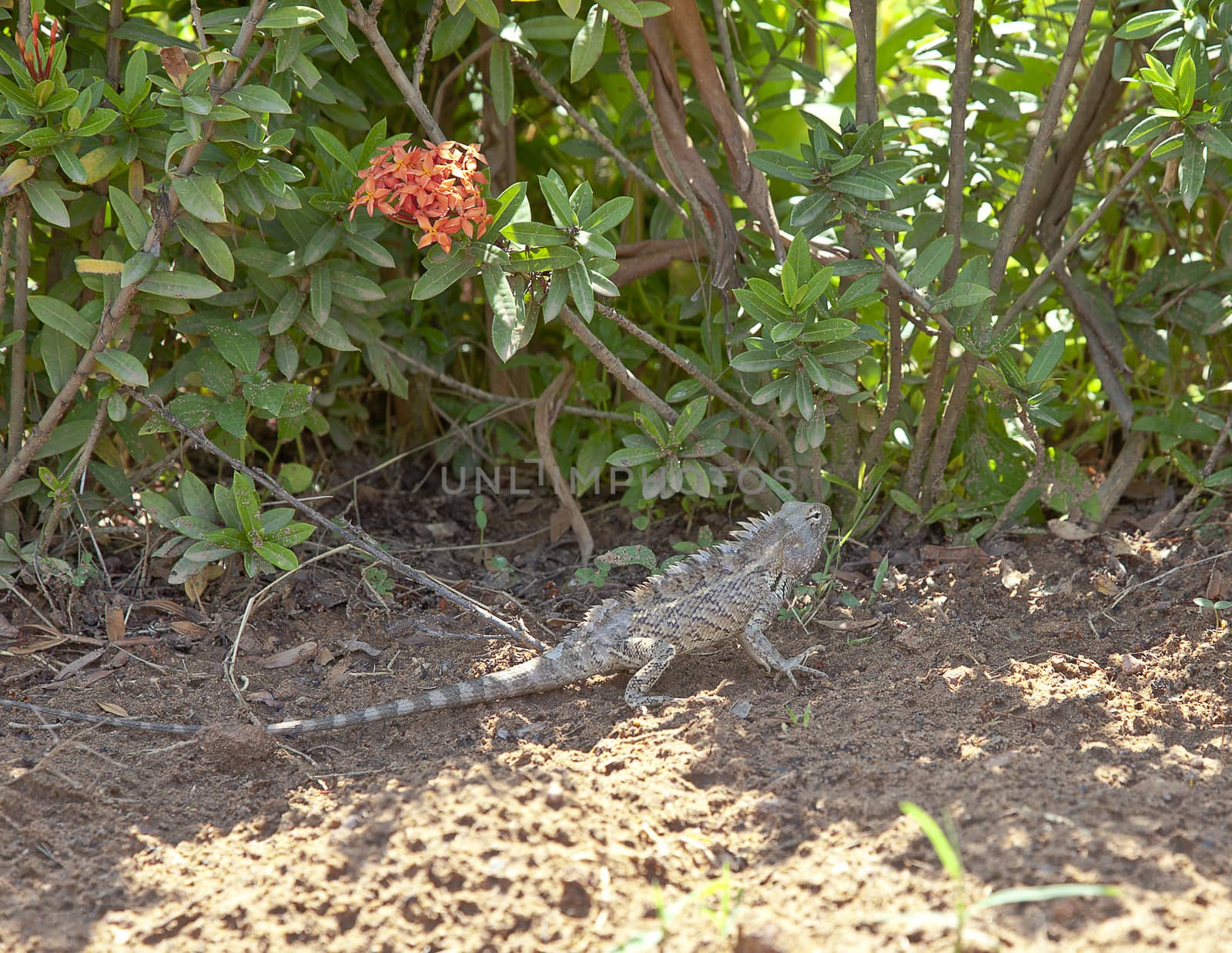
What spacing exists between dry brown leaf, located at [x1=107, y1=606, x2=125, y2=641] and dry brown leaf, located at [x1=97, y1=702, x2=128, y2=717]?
45cm

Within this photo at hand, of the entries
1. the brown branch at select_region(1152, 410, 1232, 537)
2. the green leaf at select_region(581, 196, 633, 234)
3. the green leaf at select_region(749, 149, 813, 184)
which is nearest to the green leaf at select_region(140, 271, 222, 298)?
the green leaf at select_region(581, 196, 633, 234)

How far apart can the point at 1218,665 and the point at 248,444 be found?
3914 millimetres

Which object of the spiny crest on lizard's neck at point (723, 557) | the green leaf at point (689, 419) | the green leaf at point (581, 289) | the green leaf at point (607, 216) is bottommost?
the spiny crest on lizard's neck at point (723, 557)

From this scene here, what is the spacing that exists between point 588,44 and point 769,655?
2.31m

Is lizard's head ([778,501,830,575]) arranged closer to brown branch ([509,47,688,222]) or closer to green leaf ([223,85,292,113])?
brown branch ([509,47,688,222])

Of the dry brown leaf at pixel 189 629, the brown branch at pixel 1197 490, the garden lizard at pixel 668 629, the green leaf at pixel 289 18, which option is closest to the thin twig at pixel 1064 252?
the brown branch at pixel 1197 490

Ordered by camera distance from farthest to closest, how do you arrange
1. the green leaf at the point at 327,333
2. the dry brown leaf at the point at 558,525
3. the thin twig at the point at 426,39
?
the dry brown leaf at the point at 558,525 → the green leaf at the point at 327,333 → the thin twig at the point at 426,39

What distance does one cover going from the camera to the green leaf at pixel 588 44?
3828 millimetres

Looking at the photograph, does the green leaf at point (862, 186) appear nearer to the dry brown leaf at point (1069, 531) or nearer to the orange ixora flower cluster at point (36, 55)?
the dry brown leaf at point (1069, 531)

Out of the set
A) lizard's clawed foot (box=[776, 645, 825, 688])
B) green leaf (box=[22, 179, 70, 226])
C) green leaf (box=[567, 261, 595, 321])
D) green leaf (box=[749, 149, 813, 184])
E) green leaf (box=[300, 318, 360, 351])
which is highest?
green leaf (box=[749, 149, 813, 184])

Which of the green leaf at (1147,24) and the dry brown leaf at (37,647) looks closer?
Result: the green leaf at (1147,24)

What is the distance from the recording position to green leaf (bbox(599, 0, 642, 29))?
3.62m

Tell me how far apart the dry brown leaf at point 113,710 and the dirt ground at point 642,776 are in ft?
0.05

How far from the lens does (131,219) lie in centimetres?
360
